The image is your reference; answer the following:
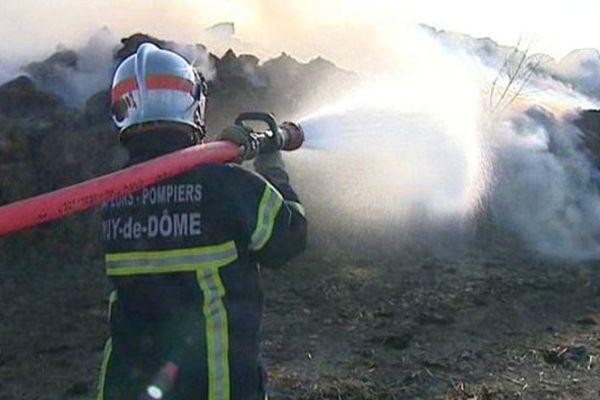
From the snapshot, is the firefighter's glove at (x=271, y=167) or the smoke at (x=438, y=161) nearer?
the firefighter's glove at (x=271, y=167)

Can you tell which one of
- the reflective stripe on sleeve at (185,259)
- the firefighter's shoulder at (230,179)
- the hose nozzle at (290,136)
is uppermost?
the hose nozzle at (290,136)

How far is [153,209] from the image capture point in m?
2.41

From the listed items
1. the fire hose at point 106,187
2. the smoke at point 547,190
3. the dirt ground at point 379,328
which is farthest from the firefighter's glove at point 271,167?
the smoke at point 547,190

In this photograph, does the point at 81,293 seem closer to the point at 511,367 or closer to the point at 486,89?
the point at 511,367

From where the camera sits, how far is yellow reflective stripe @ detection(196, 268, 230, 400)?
232cm

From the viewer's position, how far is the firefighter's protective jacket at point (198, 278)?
2.33 m

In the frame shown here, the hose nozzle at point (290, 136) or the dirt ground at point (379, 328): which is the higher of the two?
the hose nozzle at point (290, 136)

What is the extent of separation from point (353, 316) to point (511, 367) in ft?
5.05

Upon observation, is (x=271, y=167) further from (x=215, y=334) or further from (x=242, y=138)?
(x=215, y=334)

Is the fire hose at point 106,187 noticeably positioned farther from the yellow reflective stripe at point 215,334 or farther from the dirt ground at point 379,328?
the dirt ground at point 379,328

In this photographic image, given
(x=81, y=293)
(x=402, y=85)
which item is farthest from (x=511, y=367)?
(x=402, y=85)

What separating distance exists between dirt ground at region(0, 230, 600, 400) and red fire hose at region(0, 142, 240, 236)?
126 inches

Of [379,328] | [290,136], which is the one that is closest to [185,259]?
[290,136]

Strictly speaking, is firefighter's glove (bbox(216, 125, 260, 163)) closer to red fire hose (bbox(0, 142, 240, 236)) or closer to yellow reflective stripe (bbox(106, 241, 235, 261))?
red fire hose (bbox(0, 142, 240, 236))
